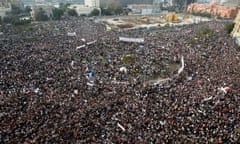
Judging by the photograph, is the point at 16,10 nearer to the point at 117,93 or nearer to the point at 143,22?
the point at 143,22

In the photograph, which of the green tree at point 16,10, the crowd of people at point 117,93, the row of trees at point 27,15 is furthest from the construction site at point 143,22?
the green tree at point 16,10

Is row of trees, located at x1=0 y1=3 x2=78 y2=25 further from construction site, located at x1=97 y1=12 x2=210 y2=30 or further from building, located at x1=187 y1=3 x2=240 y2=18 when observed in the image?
building, located at x1=187 y1=3 x2=240 y2=18

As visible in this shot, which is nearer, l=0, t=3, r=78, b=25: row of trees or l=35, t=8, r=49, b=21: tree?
l=0, t=3, r=78, b=25: row of trees

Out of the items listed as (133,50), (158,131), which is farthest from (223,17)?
(158,131)

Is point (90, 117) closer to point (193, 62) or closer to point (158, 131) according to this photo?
point (158, 131)

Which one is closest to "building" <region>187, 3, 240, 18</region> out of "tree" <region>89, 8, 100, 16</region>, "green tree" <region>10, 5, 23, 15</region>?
"tree" <region>89, 8, 100, 16</region>

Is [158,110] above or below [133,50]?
below

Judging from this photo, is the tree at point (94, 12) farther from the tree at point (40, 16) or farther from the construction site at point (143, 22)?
the tree at point (40, 16)

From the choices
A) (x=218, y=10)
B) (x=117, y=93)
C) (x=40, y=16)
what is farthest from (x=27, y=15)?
(x=218, y=10)
